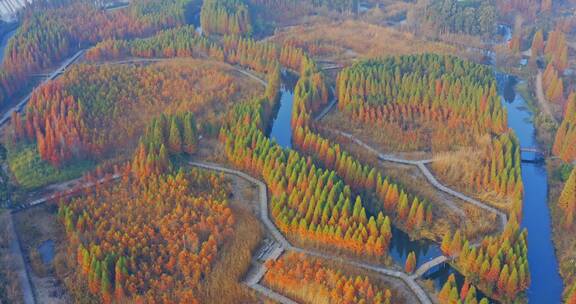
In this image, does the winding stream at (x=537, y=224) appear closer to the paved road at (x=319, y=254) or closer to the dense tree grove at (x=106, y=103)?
the paved road at (x=319, y=254)

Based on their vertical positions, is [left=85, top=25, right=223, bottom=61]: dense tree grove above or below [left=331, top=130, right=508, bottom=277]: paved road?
above

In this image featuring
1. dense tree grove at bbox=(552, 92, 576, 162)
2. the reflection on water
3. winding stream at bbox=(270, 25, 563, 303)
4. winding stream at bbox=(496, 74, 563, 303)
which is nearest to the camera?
winding stream at bbox=(496, 74, 563, 303)

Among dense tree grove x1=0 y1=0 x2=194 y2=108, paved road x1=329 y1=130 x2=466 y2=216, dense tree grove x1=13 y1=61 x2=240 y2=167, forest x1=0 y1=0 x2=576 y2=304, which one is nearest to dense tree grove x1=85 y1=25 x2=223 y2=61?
forest x1=0 y1=0 x2=576 y2=304

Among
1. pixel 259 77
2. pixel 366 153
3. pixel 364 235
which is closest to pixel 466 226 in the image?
pixel 364 235

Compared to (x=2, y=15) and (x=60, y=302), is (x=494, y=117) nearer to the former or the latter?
(x=60, y=302)

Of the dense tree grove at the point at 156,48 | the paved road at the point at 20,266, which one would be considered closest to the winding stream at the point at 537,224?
the paved road at the point at 20,266

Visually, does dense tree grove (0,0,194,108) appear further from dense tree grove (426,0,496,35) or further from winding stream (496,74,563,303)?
winding stream (496,74,563,303)

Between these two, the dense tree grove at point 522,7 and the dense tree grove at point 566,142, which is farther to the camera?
the dense tree grove at point 522,7
